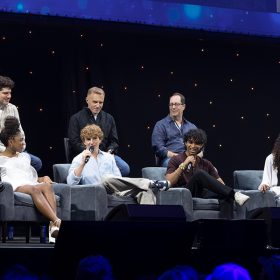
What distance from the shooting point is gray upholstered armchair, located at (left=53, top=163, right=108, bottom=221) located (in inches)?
264

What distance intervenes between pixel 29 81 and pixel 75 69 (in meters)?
0.50

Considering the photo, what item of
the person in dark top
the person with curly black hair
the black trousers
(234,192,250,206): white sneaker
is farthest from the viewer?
the person in dark top

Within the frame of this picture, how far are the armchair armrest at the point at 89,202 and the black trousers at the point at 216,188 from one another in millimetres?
845

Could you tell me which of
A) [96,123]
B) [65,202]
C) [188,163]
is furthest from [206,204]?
[96,123]

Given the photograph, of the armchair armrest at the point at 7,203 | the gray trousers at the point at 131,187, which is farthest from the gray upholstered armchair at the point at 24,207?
the gray trousers at the point at 131,187

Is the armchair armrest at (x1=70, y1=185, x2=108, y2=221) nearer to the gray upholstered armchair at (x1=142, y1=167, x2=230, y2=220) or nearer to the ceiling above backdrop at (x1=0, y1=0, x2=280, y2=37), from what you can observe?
the gray upholstered armchair at (x1=142, y1=167, x2=230, y2=220)

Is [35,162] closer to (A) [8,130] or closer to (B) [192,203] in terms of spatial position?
(A) [8,130]

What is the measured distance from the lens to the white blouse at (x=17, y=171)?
6.72m

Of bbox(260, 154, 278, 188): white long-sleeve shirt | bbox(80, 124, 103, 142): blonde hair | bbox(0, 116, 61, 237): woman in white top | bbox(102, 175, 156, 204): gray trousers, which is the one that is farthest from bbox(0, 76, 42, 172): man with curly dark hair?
bbox(260, 154, 278, 188): white long-sleeve shirt

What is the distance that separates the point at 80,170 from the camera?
6.93 m

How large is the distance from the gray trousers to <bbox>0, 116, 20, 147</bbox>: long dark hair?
33.3 inches

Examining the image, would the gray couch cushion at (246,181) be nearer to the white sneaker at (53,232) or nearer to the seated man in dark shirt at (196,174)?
the seated man in dark shirt at (196,174)

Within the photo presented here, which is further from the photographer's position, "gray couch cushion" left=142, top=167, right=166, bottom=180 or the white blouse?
"gray couch cushion" left=142, top=167, right=166, bottom=180

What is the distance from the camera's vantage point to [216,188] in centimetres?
706
